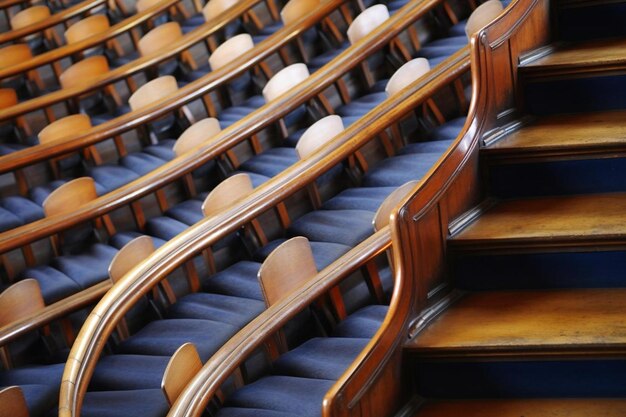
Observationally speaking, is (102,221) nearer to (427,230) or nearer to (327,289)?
(327,289)

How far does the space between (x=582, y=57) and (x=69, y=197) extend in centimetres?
116

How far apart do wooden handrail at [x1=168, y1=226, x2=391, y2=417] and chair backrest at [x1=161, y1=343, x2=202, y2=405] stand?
0.03m

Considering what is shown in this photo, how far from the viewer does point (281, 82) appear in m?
2.34

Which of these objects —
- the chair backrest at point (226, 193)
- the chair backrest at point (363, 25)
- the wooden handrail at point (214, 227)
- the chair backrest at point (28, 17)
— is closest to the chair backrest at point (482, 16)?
the wooden handrail at point (214, 227)

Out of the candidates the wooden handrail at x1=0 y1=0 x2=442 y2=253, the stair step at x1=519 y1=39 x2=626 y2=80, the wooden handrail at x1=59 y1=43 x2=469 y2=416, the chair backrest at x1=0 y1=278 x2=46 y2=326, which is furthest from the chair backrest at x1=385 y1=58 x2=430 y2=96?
the chair backrest at x1=0 y1=278 x2=46 y2=326

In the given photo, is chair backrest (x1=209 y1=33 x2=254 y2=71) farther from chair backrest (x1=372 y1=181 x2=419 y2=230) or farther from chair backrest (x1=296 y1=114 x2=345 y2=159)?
chair backrest (x1=372 y1=181 x2=419 y2=230)

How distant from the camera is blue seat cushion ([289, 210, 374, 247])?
1774 millimetres

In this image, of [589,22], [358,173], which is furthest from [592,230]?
[358,173]

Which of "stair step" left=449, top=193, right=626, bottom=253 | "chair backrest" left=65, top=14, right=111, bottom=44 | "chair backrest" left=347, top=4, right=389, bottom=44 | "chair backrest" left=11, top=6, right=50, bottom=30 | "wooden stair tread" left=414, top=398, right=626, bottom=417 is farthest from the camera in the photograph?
"chair backrest" left=11, top=6, right=50, bottom=30

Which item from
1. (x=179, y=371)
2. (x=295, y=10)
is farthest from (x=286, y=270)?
(x=295, y=10)

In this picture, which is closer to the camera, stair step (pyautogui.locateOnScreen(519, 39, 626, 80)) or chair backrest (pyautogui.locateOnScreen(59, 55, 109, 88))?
stair step (pyautogui.locateOnScreen(519, 39, 626, 80))

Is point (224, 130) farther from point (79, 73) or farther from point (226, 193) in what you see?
point (79, 73)

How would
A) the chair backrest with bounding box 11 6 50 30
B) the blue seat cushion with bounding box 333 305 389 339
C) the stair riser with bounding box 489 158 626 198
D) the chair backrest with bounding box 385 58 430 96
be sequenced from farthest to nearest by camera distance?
1. the chair backrest with bounding box 11 6 50 30
2. the chair backrest with bounding box 385 58 430 96
3. the blue seat cushion with bounding box 333 305 389 339
4. the stair riser with bounding box 489 158 626 198

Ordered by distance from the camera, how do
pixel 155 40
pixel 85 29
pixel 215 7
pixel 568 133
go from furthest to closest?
pixel 85 29 → pixel 215 7 → pixel 155 40 → pixel 568 133
